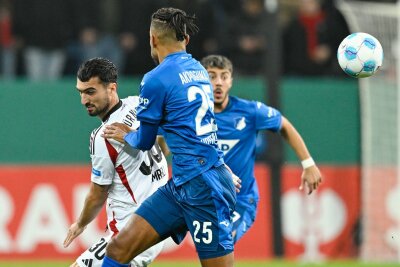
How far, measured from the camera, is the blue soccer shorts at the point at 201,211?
7.70 metres

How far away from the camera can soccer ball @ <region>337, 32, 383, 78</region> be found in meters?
8.69

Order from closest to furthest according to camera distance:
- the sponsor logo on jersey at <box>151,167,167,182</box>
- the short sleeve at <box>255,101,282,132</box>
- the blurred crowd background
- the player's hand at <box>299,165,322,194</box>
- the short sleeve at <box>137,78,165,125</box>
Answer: the short sleeve at <box>137,78,165,125</box>
the sponsor logo on jersey at <box>151,167,167,182</box>
the player's hand at <box>299,165,322,194</box>
the short sleeve at <box>255,101,282,132</box>
the blurred crowd background

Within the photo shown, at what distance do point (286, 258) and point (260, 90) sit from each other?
7.98 feet

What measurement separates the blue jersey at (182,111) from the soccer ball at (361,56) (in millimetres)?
1495

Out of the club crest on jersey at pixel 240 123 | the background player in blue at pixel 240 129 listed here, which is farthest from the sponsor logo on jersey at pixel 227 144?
the club crest on jersey at pixel 240 123

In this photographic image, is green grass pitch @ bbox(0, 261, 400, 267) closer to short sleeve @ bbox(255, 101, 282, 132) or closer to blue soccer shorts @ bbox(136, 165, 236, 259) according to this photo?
short sleeve @ bbox(255, 101, 282, 132)

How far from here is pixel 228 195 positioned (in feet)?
25.6

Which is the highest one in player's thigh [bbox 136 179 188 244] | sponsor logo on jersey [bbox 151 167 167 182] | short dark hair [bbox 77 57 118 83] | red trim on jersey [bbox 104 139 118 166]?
short dark hair [bbox 77 57 118 83]

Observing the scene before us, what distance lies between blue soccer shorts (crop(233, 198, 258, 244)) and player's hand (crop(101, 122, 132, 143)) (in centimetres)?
215

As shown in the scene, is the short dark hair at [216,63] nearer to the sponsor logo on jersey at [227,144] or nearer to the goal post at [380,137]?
the sponsor logo on jersey at [227,144]

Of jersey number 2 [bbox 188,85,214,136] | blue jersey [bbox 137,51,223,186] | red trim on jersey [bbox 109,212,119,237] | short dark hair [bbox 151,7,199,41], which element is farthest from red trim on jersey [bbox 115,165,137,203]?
short dark hair [bbox 151,7,199,41]

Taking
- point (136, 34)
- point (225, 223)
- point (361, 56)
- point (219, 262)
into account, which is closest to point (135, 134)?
point (225, 223)

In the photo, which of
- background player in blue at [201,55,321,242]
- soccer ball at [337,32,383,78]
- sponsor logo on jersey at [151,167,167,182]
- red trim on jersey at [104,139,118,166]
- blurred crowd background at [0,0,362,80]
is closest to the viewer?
red trim on jersey at [104,139,118,166]

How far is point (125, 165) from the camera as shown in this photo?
27.0ft
